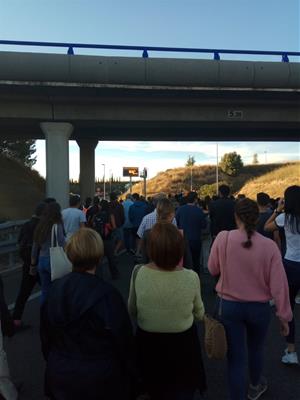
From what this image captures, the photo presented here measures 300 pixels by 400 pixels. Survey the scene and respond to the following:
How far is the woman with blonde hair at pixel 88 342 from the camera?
259cm

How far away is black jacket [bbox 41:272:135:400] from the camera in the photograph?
2586 millimetres

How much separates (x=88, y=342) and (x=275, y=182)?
76.2 meters

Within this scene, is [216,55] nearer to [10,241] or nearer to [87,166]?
[10,241]

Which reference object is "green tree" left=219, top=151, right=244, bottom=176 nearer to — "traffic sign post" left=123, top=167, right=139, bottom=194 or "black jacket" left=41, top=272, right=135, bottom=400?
"traffic sign post" left=123, top=167, right=139, bottom=194

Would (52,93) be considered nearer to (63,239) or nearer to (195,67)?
(195,67)

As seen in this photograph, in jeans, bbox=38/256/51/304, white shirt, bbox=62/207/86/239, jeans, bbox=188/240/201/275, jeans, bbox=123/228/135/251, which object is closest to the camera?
jeans, bbox=38/256/51/304

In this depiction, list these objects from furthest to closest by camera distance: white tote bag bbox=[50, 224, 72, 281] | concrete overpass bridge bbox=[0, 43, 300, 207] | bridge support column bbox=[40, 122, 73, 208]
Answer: bridge support column bbox=[40, 122, 73, 208] < concrete overpass bridge bbox=[0, 43, 300, 207] < white tote bag bbox=[50, 224, 72, 281]

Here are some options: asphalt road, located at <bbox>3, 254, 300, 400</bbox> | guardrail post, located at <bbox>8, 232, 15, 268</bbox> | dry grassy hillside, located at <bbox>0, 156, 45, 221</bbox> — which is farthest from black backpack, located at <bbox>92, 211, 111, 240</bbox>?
dry grassy hillside, located at <bbox>0, 156, 45, 221</bbox>

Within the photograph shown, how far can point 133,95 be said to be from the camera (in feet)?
53.5

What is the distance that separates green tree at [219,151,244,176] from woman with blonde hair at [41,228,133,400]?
97.4 metres

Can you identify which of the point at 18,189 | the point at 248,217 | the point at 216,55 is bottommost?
the point at 248,217

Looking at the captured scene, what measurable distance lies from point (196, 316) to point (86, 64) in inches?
521

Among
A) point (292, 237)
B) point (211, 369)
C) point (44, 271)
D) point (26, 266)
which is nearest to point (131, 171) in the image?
point (26, 266)

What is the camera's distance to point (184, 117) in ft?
57.2
